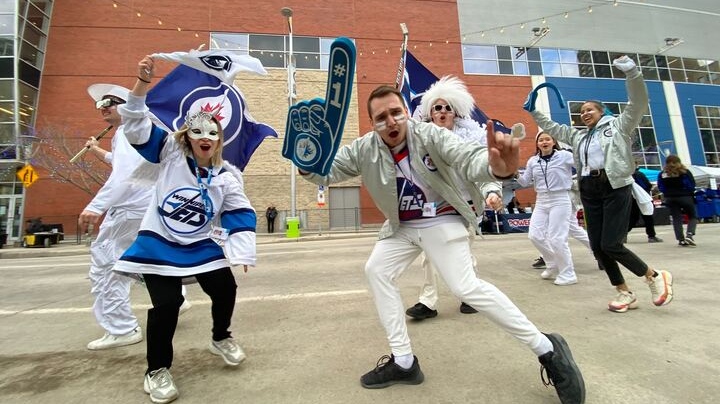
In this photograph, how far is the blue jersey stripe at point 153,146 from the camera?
2393mm

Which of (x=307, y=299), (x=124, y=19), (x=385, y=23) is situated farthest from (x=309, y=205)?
(x=307, y=299)

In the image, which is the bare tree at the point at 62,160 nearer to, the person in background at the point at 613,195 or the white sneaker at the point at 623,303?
the person in background at the point at 613,195

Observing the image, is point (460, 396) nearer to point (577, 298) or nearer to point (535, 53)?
point (577, 298)

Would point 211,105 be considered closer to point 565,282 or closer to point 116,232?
point 116,232

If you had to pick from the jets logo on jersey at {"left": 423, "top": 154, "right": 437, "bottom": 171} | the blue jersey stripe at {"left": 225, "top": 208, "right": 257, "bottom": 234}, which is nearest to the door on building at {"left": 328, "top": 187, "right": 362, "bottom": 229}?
the blue jersey stripe at {"left": 225, "top": 208, "right": 257, "bottom": 234}

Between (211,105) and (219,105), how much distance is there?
0.09 metres

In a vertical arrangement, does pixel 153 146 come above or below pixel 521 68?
below

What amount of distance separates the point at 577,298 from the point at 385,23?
24328 millimetres

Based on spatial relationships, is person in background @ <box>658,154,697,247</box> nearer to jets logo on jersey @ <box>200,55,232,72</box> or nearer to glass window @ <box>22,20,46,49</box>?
jets logo on jersey @ <box>200,55,232,72</box>

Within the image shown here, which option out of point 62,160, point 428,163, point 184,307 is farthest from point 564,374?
point 62,160

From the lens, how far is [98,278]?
10.5 ft

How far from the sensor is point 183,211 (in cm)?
A: 245

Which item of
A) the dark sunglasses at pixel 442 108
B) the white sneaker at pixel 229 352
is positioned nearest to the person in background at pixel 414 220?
the white sneaker at pixel 229 352

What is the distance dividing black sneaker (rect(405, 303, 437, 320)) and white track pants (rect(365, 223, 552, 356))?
1.13 m
